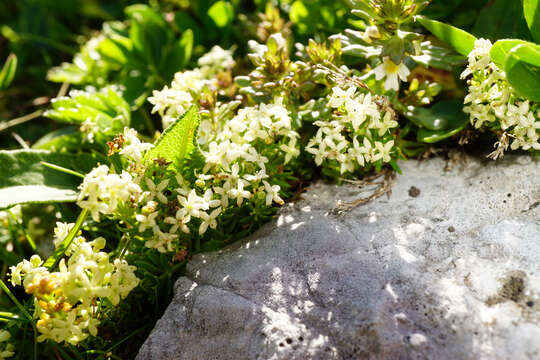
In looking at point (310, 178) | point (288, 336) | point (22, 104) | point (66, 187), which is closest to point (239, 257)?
point (288, 336)

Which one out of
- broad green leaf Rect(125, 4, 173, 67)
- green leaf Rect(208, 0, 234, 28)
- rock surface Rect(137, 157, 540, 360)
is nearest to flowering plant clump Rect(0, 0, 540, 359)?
rock surface Rect(137, 157, 540, 360)

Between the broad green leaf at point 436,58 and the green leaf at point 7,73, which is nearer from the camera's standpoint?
the broad green leaf at point 436,58

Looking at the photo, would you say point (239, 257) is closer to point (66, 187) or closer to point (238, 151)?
point (238, 151)

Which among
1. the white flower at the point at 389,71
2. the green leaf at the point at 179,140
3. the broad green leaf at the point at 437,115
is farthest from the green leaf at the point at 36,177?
the broad green leaf at the point at 437,115

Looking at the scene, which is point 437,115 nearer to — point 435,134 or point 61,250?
point 435,134

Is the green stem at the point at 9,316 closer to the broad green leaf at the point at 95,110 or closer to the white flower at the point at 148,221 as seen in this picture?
the white flower at the point at 148,221

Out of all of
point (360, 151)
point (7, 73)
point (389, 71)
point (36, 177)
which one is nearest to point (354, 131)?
point (360, 151)
